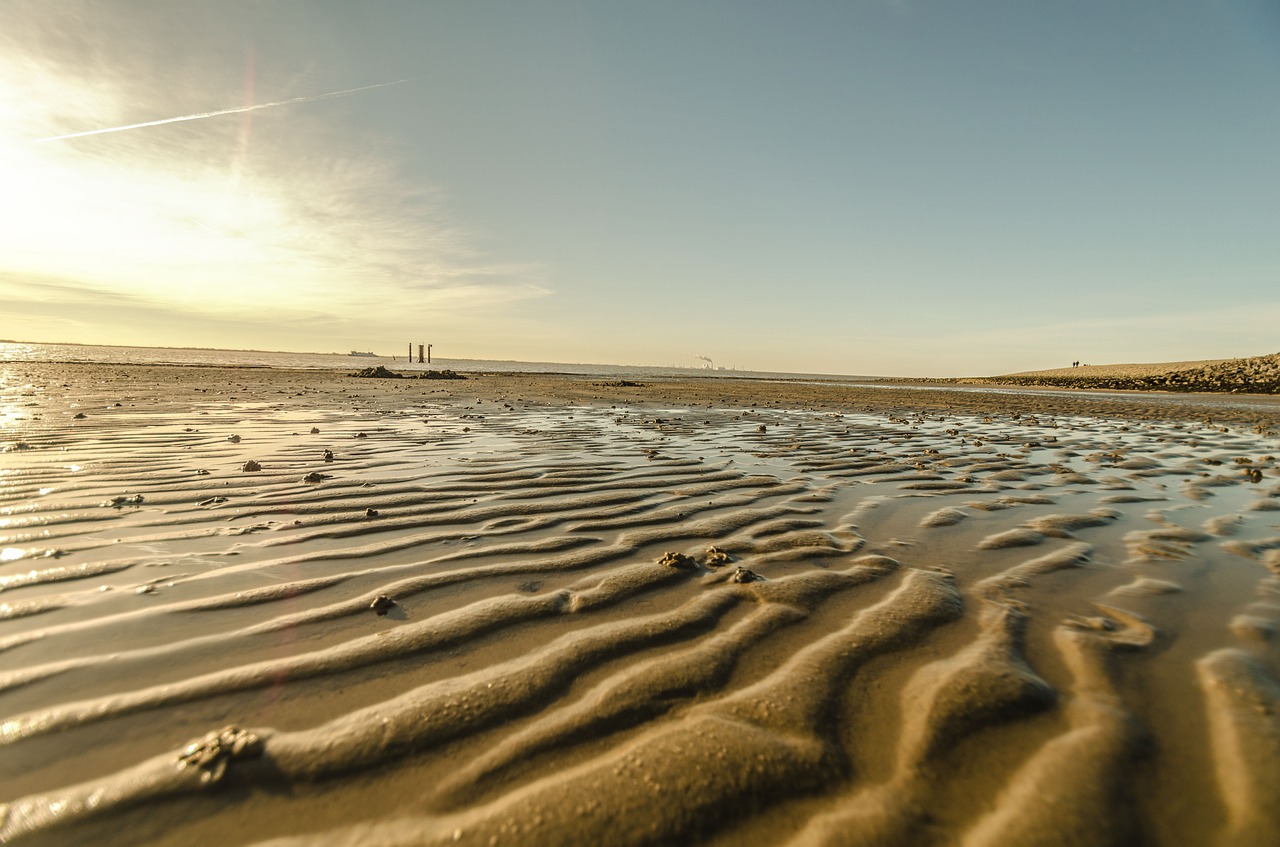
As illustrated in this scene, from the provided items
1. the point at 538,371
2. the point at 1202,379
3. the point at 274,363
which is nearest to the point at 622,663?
the point at 1202,379

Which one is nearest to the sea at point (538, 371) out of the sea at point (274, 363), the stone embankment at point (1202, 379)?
the sea at point (274, 363)

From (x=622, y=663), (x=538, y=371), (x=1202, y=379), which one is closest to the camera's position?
(x=622, y=663)

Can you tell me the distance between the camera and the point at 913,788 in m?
1.56

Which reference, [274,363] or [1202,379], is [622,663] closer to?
[1202,379]

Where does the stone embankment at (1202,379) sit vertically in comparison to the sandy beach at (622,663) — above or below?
above

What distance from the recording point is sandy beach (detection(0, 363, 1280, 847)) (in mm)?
1476

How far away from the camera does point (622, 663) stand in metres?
2.19

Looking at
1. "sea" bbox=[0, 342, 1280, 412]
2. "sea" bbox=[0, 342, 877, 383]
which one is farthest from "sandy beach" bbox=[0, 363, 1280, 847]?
"sea" bbox=[0, 342, 877, 383]

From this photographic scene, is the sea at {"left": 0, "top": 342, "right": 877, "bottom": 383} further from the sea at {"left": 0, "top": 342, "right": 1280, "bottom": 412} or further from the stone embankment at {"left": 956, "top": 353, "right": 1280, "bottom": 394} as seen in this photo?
the stone embankment at {"left": 956, "top": 353, "right": 1280, "bottom": 394}

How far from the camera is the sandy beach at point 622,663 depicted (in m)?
1.48

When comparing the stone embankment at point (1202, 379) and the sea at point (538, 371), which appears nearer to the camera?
the sea at point (538, 371)

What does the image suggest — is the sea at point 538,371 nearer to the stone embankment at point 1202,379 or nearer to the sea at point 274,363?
the sea at point 274,363

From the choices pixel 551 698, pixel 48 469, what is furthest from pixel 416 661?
pixel 48 469

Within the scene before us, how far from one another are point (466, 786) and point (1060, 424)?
1564 centimetres
